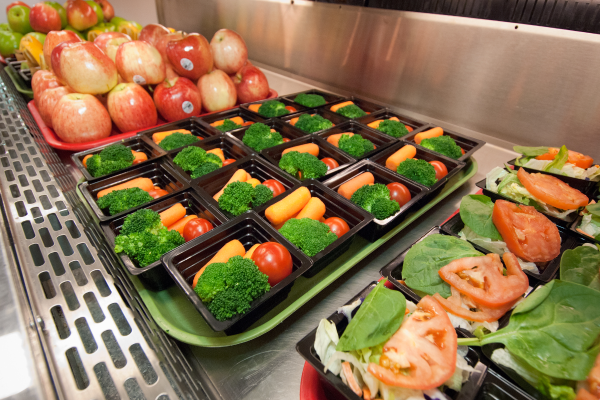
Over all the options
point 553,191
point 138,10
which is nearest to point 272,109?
point 553,191

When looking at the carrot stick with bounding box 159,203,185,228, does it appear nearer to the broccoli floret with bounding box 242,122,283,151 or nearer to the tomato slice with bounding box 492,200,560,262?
the broccoli floret with bounding box 242,122,283,151

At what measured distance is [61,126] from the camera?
1832mm

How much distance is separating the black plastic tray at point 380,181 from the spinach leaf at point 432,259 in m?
0.25

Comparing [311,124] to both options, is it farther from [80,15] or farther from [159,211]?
[80,15]

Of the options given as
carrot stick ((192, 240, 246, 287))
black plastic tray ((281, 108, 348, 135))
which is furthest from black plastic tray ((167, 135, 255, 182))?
carrot stick ((192, 240, 246, 287))

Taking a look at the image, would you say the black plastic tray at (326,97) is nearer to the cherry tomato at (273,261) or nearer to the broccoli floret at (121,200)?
the broccoli floret at (121,200)

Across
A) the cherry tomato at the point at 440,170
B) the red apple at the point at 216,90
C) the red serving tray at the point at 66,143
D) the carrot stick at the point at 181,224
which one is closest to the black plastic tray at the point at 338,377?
the carrot stick at the point at 181,224

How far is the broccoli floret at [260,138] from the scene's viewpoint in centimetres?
190

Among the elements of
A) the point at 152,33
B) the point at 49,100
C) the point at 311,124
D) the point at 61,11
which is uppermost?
the point at 61,11

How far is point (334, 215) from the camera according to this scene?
1.51 metres

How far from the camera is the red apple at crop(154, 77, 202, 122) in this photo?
2.21 m

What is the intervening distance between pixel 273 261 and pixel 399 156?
1125 mm

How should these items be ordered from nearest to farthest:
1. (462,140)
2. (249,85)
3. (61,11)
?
(462,140)
(249,85)
(61,11)

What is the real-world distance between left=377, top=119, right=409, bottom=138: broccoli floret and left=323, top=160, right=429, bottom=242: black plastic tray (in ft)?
1.51
